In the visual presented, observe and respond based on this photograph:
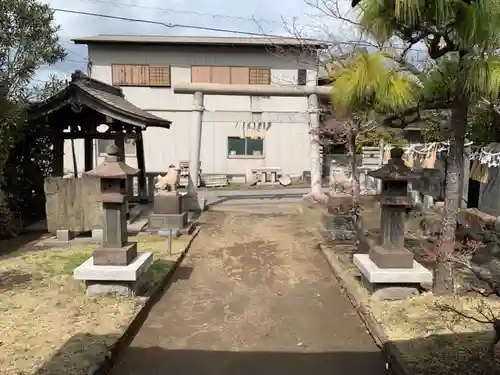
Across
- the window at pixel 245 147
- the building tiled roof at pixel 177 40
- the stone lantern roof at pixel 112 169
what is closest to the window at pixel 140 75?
the building tiled roof at pixel 177 40

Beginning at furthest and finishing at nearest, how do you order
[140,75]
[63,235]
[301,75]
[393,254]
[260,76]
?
[301,75] < [260,76] < [140,75] < [63,235] < [393,254]

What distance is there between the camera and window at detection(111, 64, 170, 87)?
68.8 ft

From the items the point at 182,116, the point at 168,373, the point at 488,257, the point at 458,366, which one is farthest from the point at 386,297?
the point at 182,116

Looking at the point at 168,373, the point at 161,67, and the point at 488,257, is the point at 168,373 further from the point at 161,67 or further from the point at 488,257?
the point at 161,67

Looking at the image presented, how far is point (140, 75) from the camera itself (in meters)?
21.1

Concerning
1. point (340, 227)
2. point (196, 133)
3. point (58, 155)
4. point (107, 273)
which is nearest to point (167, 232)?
point (58, 155)

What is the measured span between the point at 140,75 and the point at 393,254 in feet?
58.8

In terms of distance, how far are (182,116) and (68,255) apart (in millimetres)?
14415

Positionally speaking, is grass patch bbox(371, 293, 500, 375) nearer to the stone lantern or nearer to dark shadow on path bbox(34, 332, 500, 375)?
dark shadow on path bbox(34, 332, 500, 375)

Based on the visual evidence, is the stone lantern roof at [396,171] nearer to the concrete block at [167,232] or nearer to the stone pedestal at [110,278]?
the stone pedestal at [110,278]

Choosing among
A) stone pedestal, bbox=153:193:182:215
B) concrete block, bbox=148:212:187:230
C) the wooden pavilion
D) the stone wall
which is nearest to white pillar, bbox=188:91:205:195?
the wooden pavilion

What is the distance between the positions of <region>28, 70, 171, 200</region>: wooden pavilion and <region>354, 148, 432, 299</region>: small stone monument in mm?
4966

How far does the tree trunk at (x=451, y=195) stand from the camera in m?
5.42

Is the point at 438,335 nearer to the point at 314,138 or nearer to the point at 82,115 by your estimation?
the point at 82,115
